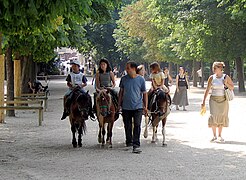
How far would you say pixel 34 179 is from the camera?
9234 mm

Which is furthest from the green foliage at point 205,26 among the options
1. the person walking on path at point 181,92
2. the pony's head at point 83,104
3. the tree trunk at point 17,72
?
the pony's head at point 83,104

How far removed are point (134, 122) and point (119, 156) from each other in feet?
3.36

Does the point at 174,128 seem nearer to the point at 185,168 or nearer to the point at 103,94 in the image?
the point at 103,94

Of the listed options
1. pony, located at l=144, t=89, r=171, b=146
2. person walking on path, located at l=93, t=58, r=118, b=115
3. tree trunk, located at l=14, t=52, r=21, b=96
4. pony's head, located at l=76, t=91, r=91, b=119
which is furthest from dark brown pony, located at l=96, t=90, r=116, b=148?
tree trunk, located at l=14, t=52, r=21, b=96

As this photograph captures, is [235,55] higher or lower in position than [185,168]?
higher

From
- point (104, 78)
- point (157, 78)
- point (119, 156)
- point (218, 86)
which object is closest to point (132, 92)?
point (104, 78)

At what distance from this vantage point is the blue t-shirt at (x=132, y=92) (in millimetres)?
12383

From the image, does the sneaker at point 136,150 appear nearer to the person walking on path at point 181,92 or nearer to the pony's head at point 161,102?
the pony's head at point 161,102

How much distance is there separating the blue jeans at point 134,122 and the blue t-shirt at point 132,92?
13 centimetres

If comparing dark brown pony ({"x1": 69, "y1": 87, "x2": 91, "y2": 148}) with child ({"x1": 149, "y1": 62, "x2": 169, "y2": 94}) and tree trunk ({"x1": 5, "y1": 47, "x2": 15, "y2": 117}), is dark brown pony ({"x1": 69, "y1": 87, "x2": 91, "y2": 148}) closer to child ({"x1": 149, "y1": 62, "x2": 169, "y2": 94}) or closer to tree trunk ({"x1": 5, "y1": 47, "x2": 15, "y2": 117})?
child ({"x1": 149, "y1": 62, "x2": 169, "y2": 94})

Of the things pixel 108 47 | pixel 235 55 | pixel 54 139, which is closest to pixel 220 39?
pixel 235 55

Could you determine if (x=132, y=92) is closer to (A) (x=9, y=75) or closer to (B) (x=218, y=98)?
(B) (x=218, y=98)

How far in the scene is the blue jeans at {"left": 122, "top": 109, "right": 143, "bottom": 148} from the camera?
12297 mm

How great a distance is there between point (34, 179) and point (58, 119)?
1227cm
